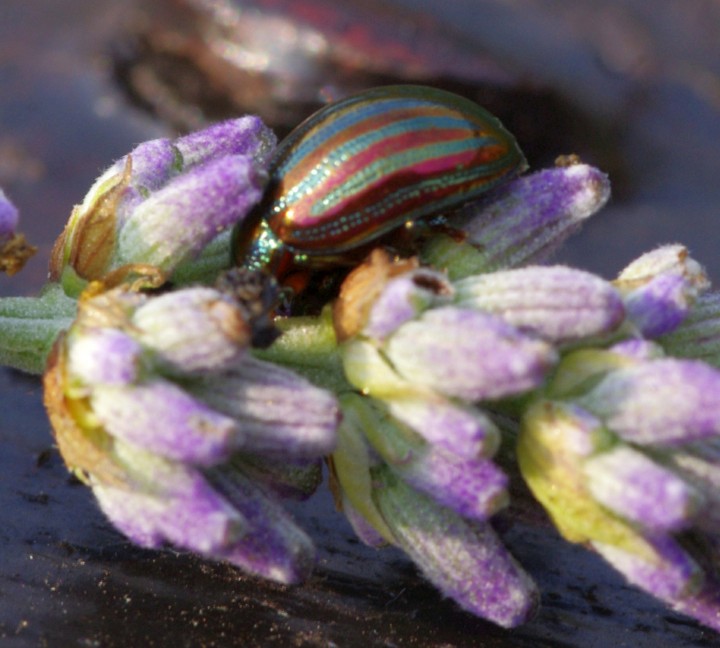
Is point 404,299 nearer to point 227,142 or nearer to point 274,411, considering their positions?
point 274,411

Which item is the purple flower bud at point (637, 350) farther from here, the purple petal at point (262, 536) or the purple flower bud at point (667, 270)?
the purple petal at point (262, 536)

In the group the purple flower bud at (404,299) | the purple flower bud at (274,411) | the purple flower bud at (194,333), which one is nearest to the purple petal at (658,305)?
the purple flower bud at (404,299)

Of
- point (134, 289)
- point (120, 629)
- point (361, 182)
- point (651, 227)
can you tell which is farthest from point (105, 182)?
point (651, 227)

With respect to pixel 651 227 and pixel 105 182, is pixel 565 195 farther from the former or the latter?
pixel 651 227

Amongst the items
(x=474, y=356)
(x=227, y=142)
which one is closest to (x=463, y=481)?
(x=474, y=356)

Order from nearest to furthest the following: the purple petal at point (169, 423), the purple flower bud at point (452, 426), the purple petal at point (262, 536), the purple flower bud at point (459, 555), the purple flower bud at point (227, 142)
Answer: the purple petal at point (169, 423) → the purple flower bud at point (452, 426) → the purple petal at point (262, 536) → the purple flower bud at point (459, 555) → the purple flower bud at point (227, 142)

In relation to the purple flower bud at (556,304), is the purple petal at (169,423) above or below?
below
